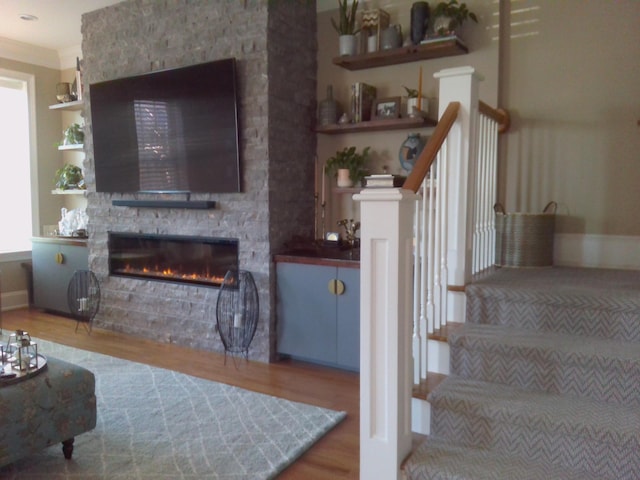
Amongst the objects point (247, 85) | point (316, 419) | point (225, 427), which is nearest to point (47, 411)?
point (225, 427)

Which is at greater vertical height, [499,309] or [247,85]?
[247,85]

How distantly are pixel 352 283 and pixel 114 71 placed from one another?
280cm

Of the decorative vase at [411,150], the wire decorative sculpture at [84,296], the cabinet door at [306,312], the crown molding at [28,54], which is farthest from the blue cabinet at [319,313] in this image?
the crown molding at [28,54]

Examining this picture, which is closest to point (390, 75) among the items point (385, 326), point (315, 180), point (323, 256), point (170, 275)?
point (315, 180)

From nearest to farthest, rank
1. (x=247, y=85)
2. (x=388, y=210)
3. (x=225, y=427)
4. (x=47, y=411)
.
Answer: (x=388, y=210) → (x=47, y=411) → (x=225, y=427) → (x=247, y=85)

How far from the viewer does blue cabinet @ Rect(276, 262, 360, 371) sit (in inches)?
130

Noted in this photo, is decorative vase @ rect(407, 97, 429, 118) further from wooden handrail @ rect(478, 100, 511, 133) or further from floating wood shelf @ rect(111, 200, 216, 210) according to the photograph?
floating wood shelf @ rect(111, 200, 216, 210)

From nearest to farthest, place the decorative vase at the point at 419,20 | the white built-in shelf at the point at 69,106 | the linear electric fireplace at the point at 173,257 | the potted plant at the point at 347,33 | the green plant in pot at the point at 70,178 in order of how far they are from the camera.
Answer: the decorative vase at the point at 419,20 < the potted plant at the point at 347,33 < the linear electric fireplace at the point at 173,257 < the white built-in shelf at the point at 69,106 < the green plant in pot at the point at 70,178

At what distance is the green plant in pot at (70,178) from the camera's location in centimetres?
525

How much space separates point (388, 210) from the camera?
5.70ft

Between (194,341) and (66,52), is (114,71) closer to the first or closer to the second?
(66,52)

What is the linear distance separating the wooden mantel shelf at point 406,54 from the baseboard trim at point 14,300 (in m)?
4.10

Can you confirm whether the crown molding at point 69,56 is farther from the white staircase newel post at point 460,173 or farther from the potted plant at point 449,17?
the white staircase newel post at point 460,173

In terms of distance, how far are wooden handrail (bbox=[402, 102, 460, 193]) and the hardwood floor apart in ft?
4.12
